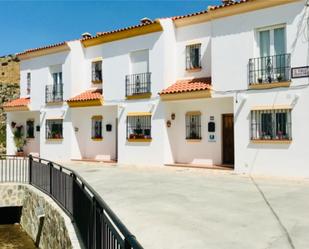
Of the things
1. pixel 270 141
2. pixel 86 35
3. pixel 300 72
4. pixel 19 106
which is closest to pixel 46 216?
pixel 270 141

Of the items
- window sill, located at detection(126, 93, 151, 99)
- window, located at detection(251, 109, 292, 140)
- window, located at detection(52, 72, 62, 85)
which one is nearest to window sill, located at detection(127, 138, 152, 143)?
window sill, located at detection(126, 93, 151, 99)

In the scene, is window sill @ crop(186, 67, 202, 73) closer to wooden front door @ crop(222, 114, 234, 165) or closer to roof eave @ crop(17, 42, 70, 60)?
wooden front door @ crop(222, 114, 234, 165)

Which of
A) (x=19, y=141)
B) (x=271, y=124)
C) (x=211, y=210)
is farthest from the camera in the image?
(x=19, y=141)

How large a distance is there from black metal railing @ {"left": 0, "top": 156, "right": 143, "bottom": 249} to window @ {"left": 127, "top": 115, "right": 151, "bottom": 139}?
742cm

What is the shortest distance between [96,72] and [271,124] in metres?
12.2

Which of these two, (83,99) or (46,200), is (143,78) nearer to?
(83,99)

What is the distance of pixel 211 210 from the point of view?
26.1 ft

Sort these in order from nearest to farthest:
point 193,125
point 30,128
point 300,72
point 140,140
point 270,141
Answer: point 300,72 < point 270,141 < point 193,125 < point 140,140 < point 30,128

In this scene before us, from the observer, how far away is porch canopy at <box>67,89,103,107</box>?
20250 mm

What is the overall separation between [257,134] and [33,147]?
17.4 m

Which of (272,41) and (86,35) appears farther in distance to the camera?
(86,35)

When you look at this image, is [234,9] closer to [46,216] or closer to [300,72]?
[300,72]

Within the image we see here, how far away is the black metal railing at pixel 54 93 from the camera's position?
909 inches

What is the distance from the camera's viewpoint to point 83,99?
2077 cm
